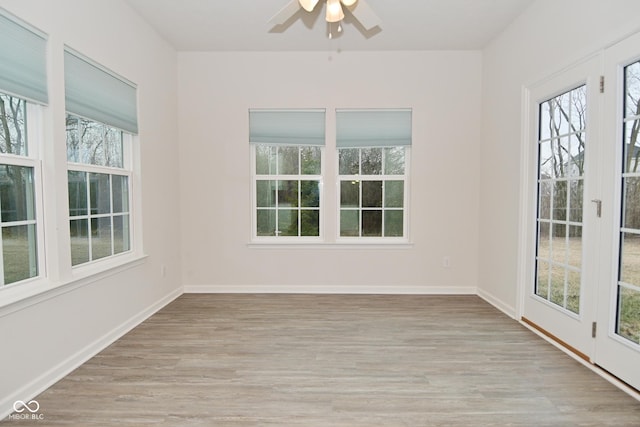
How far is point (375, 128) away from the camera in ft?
14.2

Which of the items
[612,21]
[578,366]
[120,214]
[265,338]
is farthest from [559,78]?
[120,214]

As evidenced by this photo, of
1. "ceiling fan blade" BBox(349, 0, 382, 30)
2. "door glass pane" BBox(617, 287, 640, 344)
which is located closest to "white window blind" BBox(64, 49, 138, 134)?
"ceiling fan blade" BBox(349, 0, 382, 30)

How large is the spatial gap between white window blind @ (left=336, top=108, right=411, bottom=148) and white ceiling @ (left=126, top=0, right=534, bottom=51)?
0.75 meters

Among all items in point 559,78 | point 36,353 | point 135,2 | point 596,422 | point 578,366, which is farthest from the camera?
point 135,2

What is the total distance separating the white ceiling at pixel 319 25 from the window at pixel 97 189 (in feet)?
4.35

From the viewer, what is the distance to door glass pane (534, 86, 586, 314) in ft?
8.75

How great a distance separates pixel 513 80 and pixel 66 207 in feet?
13.4

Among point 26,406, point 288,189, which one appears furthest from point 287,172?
point 26,406

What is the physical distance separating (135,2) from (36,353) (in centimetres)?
296

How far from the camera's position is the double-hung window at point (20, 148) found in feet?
6.64

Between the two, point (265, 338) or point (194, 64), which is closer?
point (265, 338)

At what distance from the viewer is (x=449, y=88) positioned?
4.27 m

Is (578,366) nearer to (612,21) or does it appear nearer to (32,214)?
(612,21)

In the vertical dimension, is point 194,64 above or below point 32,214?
above
